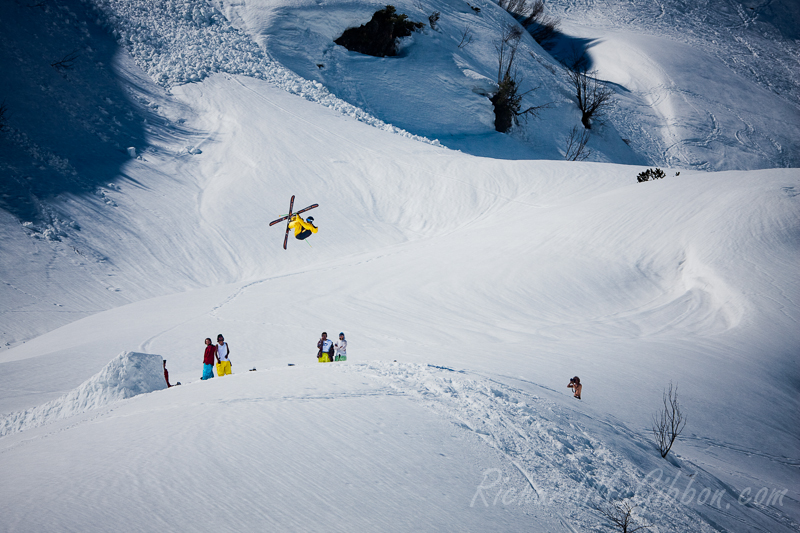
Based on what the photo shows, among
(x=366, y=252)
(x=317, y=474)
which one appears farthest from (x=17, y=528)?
(x=366, y=252)

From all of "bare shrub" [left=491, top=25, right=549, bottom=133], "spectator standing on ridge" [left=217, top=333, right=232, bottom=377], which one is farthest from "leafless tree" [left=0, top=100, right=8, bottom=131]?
"bare shrub" [left=491, top=25, right=549, bottom=133]

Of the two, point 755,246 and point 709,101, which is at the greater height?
point 709,101

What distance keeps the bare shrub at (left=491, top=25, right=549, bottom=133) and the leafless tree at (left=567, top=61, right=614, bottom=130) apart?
3.98 metres

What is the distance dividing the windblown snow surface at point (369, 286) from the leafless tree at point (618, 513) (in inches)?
2.6

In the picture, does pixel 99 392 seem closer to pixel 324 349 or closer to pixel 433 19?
pixel 324 349

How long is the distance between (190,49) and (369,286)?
22904 mm

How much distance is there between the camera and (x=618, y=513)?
5082 millimetres

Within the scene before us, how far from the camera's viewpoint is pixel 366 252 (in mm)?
21516

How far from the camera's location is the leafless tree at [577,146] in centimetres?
3700

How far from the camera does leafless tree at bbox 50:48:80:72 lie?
24798 mm

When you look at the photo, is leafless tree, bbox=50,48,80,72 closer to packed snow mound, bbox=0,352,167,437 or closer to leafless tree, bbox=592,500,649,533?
packed snow mound, bbox=0,352,167,437

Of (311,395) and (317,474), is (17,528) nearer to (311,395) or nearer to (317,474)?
(317,474)

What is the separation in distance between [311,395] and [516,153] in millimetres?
31553

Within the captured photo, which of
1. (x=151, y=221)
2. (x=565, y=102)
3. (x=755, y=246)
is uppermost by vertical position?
(x=565, y=102)
